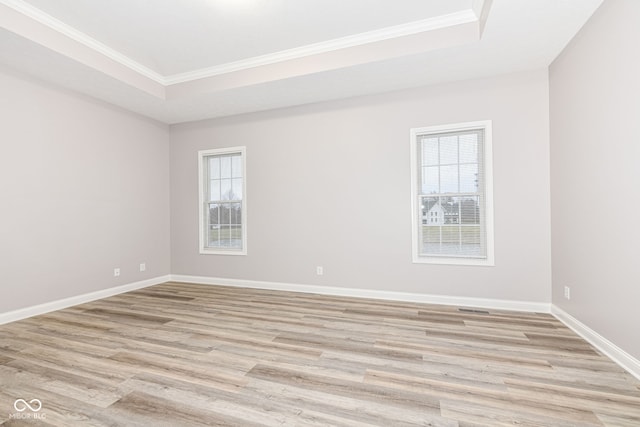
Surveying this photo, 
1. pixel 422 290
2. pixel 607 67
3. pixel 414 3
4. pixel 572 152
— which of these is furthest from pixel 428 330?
pixel 414 3

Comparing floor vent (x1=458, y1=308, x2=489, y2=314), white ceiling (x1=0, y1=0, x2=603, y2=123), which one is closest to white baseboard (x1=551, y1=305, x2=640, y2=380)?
floor vent (x1=458, y1=308, x2=489, y2=314)

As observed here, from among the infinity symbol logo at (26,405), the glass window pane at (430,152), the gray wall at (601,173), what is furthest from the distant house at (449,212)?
the infinity symbol logo at (26,405)

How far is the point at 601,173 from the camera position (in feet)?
7.87

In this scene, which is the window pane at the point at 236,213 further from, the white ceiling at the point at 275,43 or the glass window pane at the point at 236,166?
the white ceiling at the point at 275,43

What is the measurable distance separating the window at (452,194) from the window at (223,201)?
8.91ft

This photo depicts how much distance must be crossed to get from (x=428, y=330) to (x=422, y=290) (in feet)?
3.26

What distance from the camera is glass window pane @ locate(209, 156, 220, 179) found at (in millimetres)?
5109

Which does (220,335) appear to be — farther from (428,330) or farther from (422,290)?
(422,290)

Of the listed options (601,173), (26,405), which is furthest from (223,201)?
(601,173)

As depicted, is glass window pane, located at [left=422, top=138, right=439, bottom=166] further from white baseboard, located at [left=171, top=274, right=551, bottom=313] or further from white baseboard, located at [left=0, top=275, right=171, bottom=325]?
white baseboard, located at [left=0, top=275, right=171, bottom=325]

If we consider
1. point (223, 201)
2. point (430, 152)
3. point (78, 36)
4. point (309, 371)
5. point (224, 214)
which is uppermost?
point (78, 36)

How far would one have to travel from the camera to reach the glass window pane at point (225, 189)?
5.03 meters

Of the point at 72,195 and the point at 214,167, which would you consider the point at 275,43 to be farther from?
the point at 72,195

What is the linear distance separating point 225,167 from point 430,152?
131 inches
